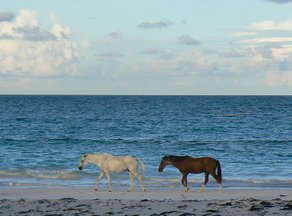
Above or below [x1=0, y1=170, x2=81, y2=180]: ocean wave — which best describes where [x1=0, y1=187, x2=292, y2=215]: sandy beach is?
above

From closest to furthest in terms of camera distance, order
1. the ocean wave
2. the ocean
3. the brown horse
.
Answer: the brown horse → the ocean → the ocean wave

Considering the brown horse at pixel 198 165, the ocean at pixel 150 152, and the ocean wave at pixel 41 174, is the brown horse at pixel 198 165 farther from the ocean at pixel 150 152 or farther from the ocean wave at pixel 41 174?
the ocean wave at pixel 41 174

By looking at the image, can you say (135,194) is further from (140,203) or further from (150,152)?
(150,152)

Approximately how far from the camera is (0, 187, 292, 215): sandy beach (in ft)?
43.5

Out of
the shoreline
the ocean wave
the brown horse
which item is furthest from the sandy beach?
the ocean wave

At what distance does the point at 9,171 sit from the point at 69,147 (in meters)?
12.8

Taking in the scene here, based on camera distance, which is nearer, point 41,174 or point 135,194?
point 135,194

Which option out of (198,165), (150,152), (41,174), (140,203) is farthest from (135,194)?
(150,152)

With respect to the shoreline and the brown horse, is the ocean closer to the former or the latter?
the brown horse

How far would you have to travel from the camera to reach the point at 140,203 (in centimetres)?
1464

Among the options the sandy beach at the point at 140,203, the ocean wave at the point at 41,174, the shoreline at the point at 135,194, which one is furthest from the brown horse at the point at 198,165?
the ocean wave at the point at 41,174

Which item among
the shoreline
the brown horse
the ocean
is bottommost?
the ocean

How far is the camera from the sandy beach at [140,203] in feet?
43.5

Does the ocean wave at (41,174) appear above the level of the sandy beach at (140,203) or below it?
below
